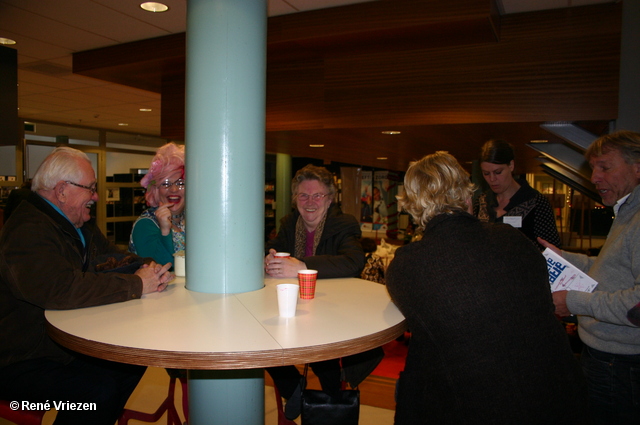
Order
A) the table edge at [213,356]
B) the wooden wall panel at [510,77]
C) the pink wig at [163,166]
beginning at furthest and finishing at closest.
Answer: the wooden wall panel at [510,77], the pink wig at [163,166], the table edge at [213,356]

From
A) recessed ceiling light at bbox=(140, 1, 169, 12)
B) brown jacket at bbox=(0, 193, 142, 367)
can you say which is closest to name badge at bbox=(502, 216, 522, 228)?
brown jacket at bbox=(0, 193, 142, 367)

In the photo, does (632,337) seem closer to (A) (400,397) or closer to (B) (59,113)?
(A) (400,397)

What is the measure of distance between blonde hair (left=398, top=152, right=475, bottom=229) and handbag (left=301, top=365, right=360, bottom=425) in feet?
3.54

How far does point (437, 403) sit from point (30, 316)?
1.57 metres

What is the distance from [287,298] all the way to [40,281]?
852mm

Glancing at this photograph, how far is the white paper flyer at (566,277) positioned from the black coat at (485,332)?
1.61ft

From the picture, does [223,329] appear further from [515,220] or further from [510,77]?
[510,77]

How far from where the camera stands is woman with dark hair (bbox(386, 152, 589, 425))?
131 centimetres

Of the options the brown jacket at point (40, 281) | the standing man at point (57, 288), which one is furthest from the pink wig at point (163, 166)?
the brown jacket at point (40, 281)

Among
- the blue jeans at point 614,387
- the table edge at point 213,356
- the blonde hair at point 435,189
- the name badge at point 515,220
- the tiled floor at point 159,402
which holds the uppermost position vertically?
the blonde hair at point 435,189

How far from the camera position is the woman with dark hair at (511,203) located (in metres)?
2.69

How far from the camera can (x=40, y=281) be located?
1.53 meters

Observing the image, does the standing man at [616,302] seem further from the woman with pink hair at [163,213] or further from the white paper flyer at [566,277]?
the woman with pink hair at [163,213]

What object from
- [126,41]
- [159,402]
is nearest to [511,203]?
[159,402]
